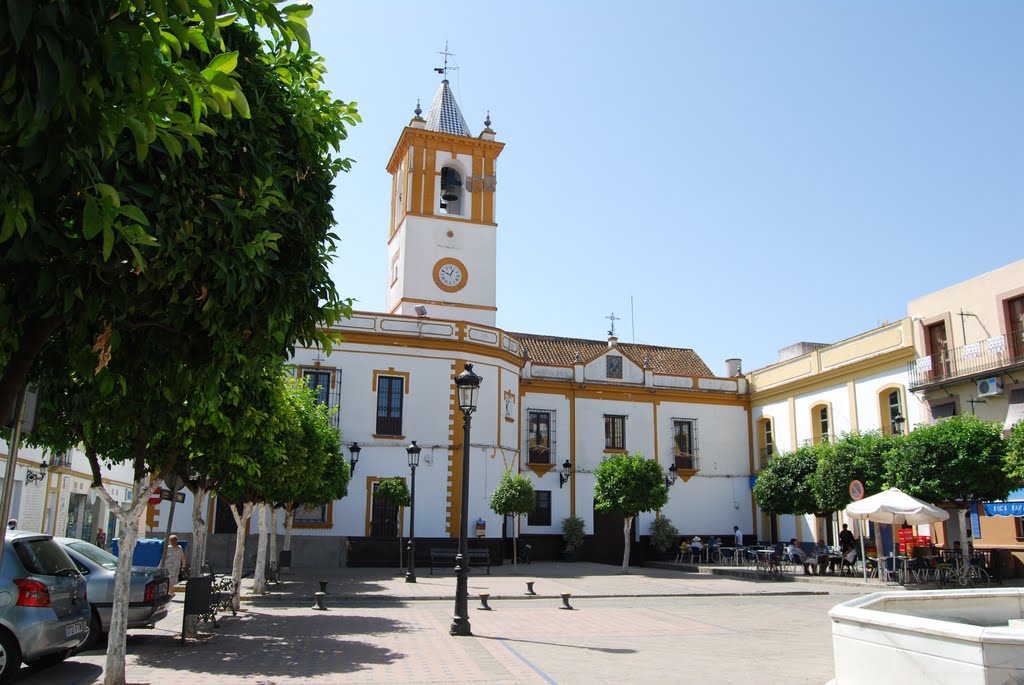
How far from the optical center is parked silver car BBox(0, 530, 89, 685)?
26.2ft

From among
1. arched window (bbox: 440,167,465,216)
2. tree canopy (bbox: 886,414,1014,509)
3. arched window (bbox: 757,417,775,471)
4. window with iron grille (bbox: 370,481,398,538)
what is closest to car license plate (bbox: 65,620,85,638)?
window with iron grille (bbox: 370,481,398,538)

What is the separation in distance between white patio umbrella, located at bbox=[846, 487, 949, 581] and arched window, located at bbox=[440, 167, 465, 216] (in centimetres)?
2064

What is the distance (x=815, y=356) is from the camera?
32.6m

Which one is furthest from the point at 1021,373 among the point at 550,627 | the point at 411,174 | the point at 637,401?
the point at 411,174

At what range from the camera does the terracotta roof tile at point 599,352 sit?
36.3 m

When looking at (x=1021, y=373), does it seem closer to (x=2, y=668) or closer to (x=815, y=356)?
(x=815, y=356)

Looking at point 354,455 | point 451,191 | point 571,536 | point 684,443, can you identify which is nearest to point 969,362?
point 684,443

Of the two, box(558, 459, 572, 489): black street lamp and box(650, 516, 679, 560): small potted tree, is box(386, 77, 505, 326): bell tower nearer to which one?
box(558, 459, 572, 489): black street lamp

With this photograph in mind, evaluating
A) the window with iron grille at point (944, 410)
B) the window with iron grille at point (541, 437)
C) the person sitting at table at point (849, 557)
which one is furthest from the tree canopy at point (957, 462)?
the window with iron grille at point (541, 437)

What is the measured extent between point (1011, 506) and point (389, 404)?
19.8 metres

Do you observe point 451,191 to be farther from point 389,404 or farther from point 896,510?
point 896,510

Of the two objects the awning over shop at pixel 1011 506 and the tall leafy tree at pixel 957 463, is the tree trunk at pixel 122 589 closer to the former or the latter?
the tall leafy tree at pixel 957 463

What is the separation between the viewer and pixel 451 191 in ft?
115

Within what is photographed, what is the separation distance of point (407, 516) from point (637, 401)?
39.0 feet
